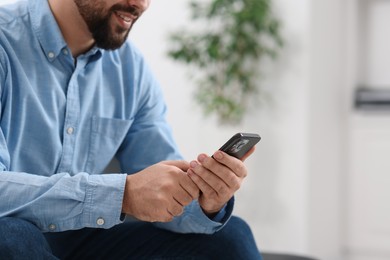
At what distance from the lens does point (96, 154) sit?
167cm

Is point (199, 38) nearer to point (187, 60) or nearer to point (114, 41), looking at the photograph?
point (187, 60)

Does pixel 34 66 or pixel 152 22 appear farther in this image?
pixel 152 22

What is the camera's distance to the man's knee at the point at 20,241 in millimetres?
1188

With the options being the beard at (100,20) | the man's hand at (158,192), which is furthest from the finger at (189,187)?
the beard at (100,20)

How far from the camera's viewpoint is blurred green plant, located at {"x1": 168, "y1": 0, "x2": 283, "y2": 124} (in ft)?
11.8

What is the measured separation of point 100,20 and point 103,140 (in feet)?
0.92

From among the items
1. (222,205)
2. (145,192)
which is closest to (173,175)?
(145,192)

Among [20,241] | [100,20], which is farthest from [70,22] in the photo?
[20,241]

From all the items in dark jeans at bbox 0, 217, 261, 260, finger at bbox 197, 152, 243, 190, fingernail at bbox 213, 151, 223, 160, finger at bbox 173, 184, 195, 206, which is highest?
fingernail at bbox 213, 151, 223, 160

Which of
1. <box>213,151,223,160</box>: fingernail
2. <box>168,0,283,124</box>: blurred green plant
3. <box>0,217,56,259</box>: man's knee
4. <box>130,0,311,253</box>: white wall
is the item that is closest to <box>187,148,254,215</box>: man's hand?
<box>213,151,223,160</box>: fingernail

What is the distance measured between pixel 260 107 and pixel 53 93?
2.29m

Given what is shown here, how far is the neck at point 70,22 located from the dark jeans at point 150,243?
0.44m

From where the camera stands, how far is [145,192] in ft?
4.45

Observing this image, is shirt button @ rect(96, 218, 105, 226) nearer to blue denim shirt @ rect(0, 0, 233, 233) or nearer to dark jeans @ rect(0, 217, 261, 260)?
blue denim shirt @ rect(0, 0, 233, 233)
